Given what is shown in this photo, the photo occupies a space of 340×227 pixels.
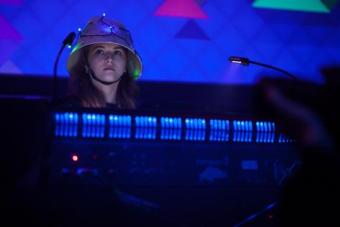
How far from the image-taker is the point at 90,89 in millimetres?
1590

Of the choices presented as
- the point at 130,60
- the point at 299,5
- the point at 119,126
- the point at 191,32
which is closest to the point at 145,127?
the point at 119,126

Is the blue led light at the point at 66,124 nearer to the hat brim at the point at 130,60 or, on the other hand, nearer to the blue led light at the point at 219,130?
the blue led light at the point at 219,130

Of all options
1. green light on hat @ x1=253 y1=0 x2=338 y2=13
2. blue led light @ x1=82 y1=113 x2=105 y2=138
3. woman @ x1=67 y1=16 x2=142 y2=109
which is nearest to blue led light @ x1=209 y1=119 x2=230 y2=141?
blue led light @ x1=82 y1=113 x2=105 y2=138

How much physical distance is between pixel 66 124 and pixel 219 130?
355 millimetres

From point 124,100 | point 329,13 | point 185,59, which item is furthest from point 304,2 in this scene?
point 124,100

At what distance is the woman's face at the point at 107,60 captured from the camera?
5.01ft

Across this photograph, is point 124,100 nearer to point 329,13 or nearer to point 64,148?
point 64,148

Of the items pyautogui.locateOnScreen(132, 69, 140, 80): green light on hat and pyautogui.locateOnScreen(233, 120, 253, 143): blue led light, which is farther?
pyautogui.locateOnScreen(132, 69, 140, 80): green light on hat

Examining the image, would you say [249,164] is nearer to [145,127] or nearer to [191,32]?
[145,127]

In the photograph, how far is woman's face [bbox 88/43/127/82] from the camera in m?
1.53

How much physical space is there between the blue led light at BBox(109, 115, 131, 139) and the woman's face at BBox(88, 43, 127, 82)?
689 mm

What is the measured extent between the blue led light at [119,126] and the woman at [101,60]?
57 cm

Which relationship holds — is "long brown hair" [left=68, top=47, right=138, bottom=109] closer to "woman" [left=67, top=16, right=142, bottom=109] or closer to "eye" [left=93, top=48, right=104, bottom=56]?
"woman" [left=67, top=16, right=142, bottom=109]

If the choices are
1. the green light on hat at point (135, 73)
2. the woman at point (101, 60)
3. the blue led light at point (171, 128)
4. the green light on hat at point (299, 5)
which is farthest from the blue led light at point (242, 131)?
the green light on hat at point (299, 5)
